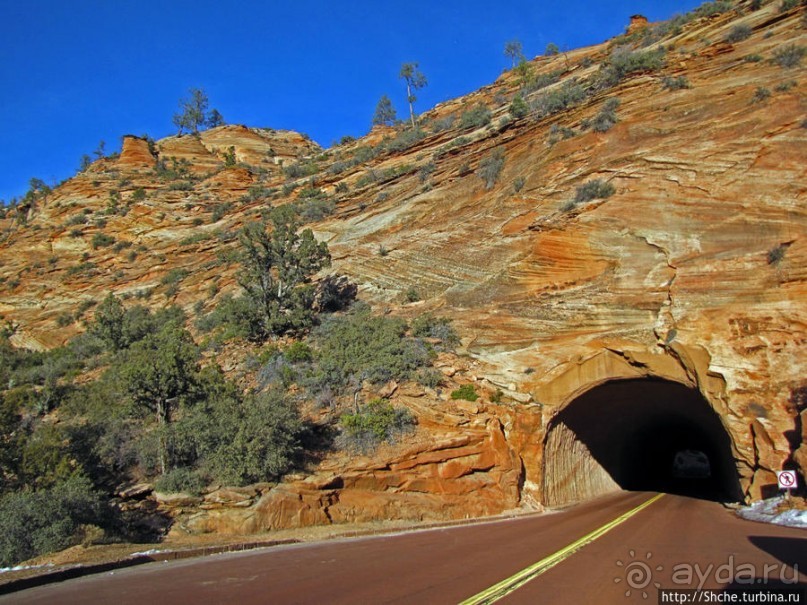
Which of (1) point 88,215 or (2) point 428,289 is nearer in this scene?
(2) point 428,289

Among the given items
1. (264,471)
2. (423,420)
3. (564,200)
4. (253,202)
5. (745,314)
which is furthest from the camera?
(253,202)

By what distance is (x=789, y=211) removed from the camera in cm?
1625

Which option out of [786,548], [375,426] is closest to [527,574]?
[786,548]

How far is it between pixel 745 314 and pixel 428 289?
12577 millimetres

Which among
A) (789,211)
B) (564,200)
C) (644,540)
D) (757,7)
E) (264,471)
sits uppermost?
(757,7)

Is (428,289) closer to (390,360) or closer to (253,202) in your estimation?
(390,360)

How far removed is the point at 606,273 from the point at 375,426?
954 cm

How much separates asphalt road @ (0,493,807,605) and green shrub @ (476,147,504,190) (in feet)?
59.8

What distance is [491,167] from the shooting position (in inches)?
1057

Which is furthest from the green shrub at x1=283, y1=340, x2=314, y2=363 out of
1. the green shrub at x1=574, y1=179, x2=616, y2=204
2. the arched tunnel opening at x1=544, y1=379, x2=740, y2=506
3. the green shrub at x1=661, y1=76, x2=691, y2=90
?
the green shrub at x1=661, y1=76, x2=691, y2=90

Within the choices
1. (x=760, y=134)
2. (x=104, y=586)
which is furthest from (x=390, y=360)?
(x=760, y=134)

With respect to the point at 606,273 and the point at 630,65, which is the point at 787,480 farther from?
the point at 630,65

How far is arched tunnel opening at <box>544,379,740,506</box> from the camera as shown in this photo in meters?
18.6

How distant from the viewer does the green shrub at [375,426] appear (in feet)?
54.2
